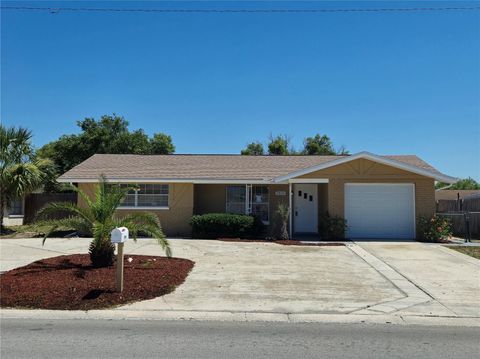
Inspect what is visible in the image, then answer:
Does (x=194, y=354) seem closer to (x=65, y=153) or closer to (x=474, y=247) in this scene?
(x=474, y=247)

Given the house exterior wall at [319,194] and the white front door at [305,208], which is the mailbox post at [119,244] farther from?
the white front door at [305,208]

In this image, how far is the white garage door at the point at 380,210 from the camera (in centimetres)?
1914

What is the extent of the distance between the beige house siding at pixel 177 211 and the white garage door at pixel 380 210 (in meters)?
6.89

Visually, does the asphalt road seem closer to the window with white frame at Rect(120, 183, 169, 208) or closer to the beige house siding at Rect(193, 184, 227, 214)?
the window with white frame at Rect(120, 183, 169, 208)

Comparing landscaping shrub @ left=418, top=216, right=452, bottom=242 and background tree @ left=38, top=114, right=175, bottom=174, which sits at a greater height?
background tree @ left=38, top=114, right=175, bottom=174

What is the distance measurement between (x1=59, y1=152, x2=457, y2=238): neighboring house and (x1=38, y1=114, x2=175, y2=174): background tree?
1326cm

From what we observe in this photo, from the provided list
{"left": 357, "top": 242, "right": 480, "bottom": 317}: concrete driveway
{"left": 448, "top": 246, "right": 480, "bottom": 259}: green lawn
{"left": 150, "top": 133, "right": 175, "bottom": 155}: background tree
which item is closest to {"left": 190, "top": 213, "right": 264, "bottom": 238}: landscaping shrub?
{"left": 357, "top": 242, "right": 480, "bottom": 317}: concrete driveway

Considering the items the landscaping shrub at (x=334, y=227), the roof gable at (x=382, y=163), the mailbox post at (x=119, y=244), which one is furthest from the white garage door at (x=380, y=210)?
the mailbox post at (x=119, y=244)

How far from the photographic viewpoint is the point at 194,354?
5.64 metres

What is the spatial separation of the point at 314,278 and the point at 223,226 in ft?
28.5

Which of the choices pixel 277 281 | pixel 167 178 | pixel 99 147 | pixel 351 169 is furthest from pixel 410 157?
pixel 99 147

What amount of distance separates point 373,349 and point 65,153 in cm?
3485

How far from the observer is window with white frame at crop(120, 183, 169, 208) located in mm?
20969

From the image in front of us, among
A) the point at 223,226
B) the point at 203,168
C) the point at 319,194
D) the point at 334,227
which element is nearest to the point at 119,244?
the point at 223,226
